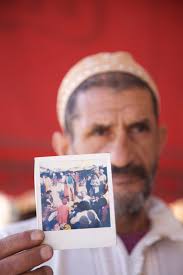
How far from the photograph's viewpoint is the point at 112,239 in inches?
52.3

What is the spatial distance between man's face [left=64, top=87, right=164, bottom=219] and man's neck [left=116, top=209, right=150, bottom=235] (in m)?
0.04

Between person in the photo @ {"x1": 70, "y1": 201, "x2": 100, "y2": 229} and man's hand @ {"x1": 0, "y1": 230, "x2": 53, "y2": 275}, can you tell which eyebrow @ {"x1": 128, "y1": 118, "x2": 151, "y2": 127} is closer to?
Result: person in the photo @ {"x1": 70, "y1": 201, "x2": 100, "y2": 229}

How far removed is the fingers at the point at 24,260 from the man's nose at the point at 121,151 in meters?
0.75

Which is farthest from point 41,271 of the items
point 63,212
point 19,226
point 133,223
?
point 133,223

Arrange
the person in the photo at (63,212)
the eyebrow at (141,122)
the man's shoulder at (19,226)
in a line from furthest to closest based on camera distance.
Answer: the eyebrow at (141,122) < the man's shoulder at (19,226) < the person in the photo at (63,212)

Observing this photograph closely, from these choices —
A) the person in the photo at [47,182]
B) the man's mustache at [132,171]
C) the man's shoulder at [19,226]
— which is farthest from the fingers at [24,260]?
the man's mustache at [132,171]

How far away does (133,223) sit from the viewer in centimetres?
198

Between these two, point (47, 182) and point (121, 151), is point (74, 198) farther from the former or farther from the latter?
point (121, 151)

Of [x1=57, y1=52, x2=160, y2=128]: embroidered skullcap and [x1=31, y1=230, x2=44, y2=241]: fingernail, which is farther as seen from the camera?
[x1=57, y1=52, x2=160, y2=128]: embroidered skullcap

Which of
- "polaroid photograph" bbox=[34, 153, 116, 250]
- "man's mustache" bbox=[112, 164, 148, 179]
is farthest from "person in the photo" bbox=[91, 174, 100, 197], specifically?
"man's mustache" bbox=[112, 164, 148, 179]

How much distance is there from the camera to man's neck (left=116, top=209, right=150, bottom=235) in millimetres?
1947

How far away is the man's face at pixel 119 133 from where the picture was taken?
192 centimetres

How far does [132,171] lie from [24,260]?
2.82ft

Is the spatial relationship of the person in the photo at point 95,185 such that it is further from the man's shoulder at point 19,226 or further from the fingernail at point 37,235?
the man's shoulder at point 19,226
